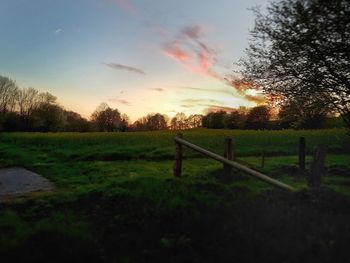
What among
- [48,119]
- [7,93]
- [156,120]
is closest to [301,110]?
[48,119]

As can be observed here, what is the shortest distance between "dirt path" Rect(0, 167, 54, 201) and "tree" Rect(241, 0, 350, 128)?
44.0ft

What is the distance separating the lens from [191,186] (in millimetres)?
14250

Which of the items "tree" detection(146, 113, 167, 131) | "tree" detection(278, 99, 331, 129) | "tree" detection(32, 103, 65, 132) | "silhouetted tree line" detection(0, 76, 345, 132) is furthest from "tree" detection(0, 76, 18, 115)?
"tree" detection(278, 99, 331, 129)

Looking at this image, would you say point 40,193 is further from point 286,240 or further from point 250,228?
point 286,240

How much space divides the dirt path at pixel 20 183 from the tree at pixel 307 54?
44.0ft

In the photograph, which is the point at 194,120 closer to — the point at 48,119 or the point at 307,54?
the point at 48,119

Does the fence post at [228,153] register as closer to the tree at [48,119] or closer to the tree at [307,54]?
the tree at [307,54]

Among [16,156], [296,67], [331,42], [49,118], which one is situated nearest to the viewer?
[331,42]

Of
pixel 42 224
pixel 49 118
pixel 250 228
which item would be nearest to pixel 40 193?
pixel 42 224

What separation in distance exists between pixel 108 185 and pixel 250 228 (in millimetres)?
5482

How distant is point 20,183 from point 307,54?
Answer: 14.9 m

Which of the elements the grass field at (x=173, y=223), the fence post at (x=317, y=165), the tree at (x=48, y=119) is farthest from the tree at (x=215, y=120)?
the fence post at (x=317, y=165)

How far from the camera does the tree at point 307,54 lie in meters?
18.8

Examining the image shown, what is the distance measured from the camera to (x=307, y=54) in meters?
21.6
